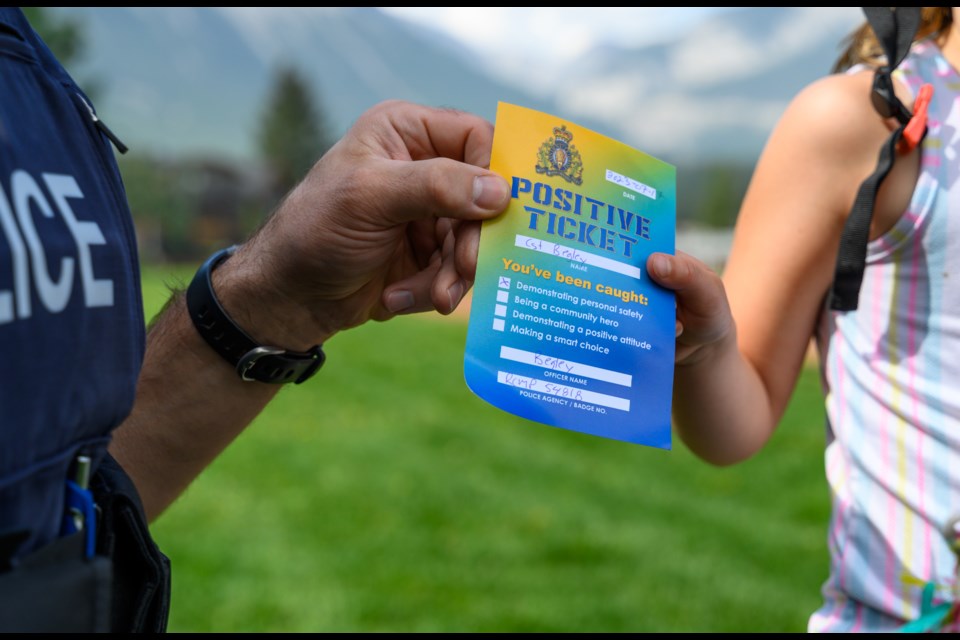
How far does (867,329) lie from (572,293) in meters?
0.65

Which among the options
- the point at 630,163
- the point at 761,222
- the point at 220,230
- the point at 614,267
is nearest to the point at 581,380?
the point at 614,267

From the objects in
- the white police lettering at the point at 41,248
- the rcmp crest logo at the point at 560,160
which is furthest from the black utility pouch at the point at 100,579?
the rcmp crest logo at the point at 560,160

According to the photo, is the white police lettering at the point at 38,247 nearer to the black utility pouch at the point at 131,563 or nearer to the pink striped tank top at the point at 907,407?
the black utility pouch at the point at 131,563

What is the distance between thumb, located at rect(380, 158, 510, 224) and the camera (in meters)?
0.92

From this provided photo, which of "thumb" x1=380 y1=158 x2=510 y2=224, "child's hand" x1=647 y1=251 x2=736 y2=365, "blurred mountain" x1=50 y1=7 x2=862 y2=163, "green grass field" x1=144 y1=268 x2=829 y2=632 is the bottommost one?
"green grass field" x1=144 y1=268 x2=829 y2=632

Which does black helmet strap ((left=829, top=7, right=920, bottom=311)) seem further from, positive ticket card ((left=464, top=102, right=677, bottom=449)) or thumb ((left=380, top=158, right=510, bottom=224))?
thumb ((left=380, top=158, right=510, bottom=224))

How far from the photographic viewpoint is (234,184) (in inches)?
1735

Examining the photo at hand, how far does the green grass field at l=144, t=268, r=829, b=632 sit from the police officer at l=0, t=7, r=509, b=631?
87.3 inches

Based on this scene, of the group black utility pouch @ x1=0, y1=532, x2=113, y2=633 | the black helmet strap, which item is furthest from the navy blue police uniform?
the black helmet strap

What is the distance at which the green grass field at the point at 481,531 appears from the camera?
3.39m

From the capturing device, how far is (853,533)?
52.1 inches

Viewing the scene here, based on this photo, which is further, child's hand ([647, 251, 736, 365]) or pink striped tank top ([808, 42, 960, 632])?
pink striped tank top ([808, 42, 960, 632])

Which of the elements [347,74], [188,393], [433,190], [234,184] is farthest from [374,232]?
[347,74]

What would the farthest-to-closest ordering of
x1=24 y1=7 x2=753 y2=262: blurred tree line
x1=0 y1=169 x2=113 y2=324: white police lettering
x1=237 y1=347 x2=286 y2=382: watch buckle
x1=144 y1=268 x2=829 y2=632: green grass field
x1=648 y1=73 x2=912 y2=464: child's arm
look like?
x1=24 y1=7 x2=753 y2=262: blurred tree line → x1=144 y1=268 x2=829 y2=632: green grass field → x1=648 y1=73 x2=912 y2=464: child's arm → x1=237 y1=347 x2=286 y2=382: watch buckle → x1=0 y1=169 x2=113 y2=324: white police lettering
